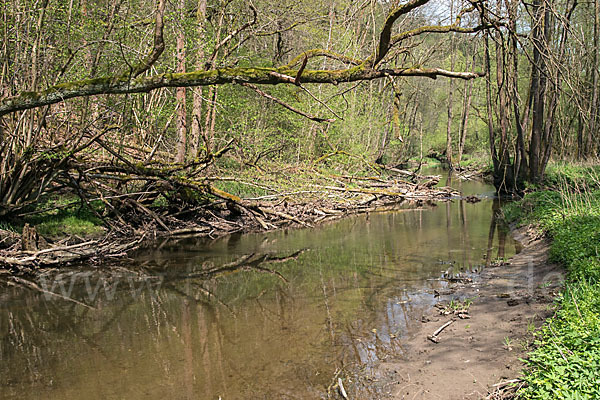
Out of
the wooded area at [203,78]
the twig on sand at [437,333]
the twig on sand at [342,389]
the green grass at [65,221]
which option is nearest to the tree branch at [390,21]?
the wooded area at [203,78]

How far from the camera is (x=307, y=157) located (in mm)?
19234

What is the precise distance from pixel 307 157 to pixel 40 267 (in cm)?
1211

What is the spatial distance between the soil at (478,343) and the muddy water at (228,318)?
27 cm

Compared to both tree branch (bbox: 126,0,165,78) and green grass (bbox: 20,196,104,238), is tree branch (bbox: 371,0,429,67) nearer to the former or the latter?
tree branch (bbox: 126,0,165,78)

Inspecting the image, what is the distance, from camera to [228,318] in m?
6.31

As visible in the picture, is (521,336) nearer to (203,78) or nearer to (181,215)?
(203,78)

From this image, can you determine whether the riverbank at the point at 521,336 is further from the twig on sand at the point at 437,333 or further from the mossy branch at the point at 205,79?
the mossy branch at the point at 205,79

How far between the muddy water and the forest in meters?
1.44

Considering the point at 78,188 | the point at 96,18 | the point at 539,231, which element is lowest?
the point at 539,231

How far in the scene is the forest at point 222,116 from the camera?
5.12m

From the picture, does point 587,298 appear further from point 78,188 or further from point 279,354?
point 78,188

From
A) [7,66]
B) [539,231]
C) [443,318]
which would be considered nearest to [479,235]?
[539,231]

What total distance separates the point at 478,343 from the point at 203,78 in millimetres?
4340

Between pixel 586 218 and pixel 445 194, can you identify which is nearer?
pixel 586 218
